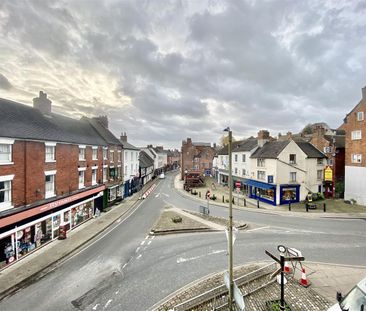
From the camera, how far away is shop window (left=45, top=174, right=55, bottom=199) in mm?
17188

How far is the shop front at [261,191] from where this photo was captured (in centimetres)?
→ 2936

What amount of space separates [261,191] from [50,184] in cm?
2746

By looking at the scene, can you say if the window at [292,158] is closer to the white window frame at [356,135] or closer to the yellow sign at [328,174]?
the yellow sign at [328,174]

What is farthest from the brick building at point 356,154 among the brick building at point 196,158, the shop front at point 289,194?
the brick building at point 196,158

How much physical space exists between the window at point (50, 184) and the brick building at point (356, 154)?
34785mm

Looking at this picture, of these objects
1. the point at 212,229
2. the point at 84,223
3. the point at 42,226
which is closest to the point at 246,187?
the point at 212,229

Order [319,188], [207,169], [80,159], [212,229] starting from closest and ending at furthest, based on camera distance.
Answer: [212,229] < [80,159] < [319,188] < [207,169]

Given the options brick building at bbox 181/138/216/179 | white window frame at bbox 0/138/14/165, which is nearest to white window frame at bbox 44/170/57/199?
white window frame at bbox 0/138/14/165

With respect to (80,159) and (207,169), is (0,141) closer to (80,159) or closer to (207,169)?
(80,159)

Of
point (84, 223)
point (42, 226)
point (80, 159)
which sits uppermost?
point (80, 159)

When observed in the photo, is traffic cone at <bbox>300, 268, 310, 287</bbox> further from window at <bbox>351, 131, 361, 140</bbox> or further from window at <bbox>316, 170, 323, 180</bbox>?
window at <bbox>316, 170, 323, 180</bbox>

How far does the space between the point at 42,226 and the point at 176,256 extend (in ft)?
35.3

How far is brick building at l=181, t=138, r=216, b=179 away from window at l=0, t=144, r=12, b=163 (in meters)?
48.5

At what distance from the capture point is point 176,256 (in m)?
13.3
